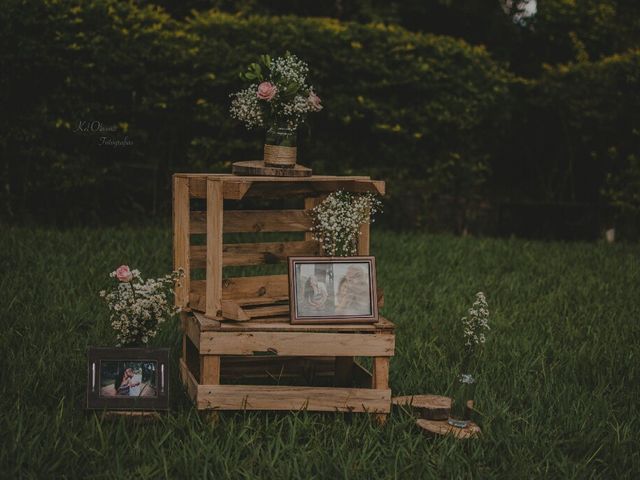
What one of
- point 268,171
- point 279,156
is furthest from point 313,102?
point 268,171

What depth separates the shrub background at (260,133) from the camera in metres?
7.57

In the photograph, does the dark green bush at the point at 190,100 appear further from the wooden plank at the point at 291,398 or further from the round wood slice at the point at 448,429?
the round wood slice at the point at 448,429

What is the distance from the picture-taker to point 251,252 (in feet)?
13.4

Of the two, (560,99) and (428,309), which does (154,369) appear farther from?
(560,99)

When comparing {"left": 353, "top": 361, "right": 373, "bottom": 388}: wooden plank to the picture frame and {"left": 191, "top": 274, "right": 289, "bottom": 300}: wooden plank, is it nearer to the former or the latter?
{"left": 191, "top": 274, "right": 289, "bottom": 300}: wooden plank

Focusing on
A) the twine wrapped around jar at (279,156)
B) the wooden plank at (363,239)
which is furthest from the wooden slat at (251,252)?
the twine wrapped around jar at (279,156)

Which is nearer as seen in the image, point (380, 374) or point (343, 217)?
point (380, 374)

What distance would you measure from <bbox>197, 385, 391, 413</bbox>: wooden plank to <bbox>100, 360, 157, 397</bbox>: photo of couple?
0.75 feet

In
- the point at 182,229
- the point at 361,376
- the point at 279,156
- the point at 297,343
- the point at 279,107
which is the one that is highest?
the point at 279,107

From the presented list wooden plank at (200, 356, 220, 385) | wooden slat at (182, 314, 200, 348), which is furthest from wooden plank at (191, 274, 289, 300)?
wooden plank at (200, 356, 220, 385)

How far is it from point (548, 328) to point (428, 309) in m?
0.89

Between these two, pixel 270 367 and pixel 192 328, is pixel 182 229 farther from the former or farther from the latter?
pixel 270 367

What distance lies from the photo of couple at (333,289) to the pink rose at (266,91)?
2.69 feet

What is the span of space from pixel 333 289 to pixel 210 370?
676mm
